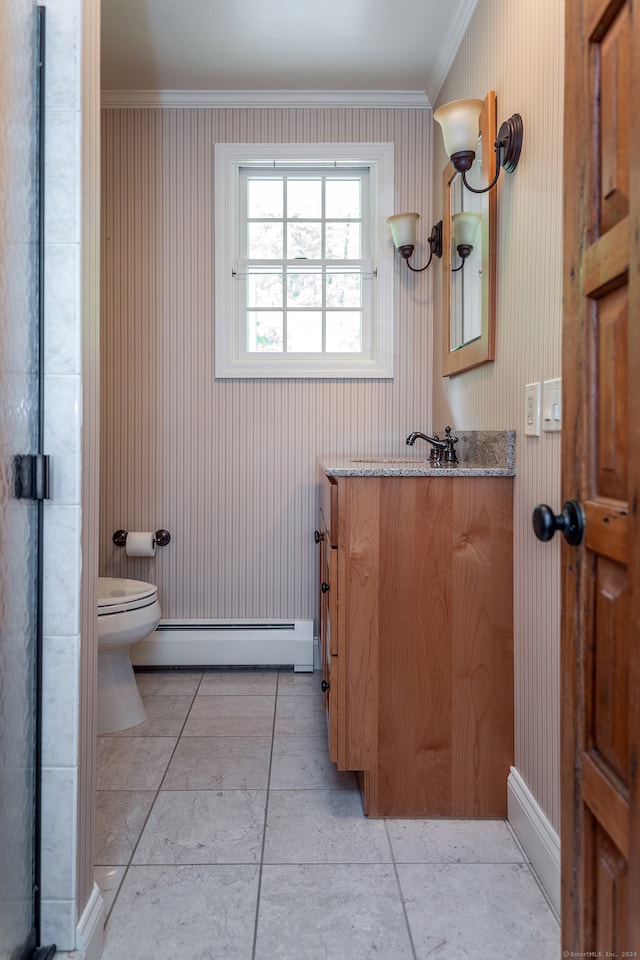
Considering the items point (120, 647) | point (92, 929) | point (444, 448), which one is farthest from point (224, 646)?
point (92, 929)

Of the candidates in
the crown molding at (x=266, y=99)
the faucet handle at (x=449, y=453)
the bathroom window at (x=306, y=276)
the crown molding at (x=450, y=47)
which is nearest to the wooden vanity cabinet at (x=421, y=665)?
the faucet handle at (x=449, y=453)

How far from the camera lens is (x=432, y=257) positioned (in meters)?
2.89

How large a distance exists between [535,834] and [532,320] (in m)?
1.23

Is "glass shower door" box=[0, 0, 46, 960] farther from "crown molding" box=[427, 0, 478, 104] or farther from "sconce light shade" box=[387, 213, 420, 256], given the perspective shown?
"sconce light shade" box=[387, 213, 420, 256]

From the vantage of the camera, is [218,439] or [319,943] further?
[218,439]

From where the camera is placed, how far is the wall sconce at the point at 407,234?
273 centimetres

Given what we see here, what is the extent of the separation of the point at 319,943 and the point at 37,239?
1.43 meters

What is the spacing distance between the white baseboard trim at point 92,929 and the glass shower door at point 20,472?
0.08m

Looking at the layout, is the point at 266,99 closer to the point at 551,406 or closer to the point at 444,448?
the point at 444,448

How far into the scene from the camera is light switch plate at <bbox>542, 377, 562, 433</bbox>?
1474 millimetres

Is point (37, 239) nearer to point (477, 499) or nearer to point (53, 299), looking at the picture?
point (53, 299)

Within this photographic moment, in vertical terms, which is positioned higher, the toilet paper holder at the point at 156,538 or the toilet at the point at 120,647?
the toilet paper holder at the point at 156,538

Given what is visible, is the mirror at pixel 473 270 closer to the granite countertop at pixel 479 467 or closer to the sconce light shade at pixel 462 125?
the sconce light shade at pixel 462 125

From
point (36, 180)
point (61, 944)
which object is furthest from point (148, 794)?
point (36, 180)
